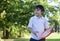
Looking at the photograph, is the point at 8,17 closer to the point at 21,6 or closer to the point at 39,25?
the point at 21,6

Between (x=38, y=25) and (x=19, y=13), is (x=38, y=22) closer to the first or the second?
(x=38, y=25)

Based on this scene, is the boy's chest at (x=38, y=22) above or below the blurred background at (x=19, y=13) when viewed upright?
above

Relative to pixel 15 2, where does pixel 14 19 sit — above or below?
below

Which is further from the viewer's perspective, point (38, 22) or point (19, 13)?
point (19, 13)

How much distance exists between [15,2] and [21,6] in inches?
33.1

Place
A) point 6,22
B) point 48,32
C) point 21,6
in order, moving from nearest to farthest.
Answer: point 48,32
point 21,6
point 6,22

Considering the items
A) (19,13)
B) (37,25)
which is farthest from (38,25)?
(19,13)

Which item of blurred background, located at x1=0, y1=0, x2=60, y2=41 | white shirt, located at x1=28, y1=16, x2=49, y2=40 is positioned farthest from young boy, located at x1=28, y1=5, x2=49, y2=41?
blurred background, located at x1=0, y1=0, x2=60, y2=41

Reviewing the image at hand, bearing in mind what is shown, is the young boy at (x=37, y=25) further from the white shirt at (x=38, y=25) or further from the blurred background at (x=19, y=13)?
the blurred background at (x=19, y=13)

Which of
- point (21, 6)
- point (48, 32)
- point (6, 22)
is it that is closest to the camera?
point (48, 32)

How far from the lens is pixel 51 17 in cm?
2366

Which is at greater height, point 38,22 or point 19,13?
point 38,22

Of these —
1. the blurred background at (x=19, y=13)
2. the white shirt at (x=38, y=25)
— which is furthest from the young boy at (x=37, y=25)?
the blurred background at (x=19, y=13)

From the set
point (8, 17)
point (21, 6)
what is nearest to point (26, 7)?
point (21, 6)
